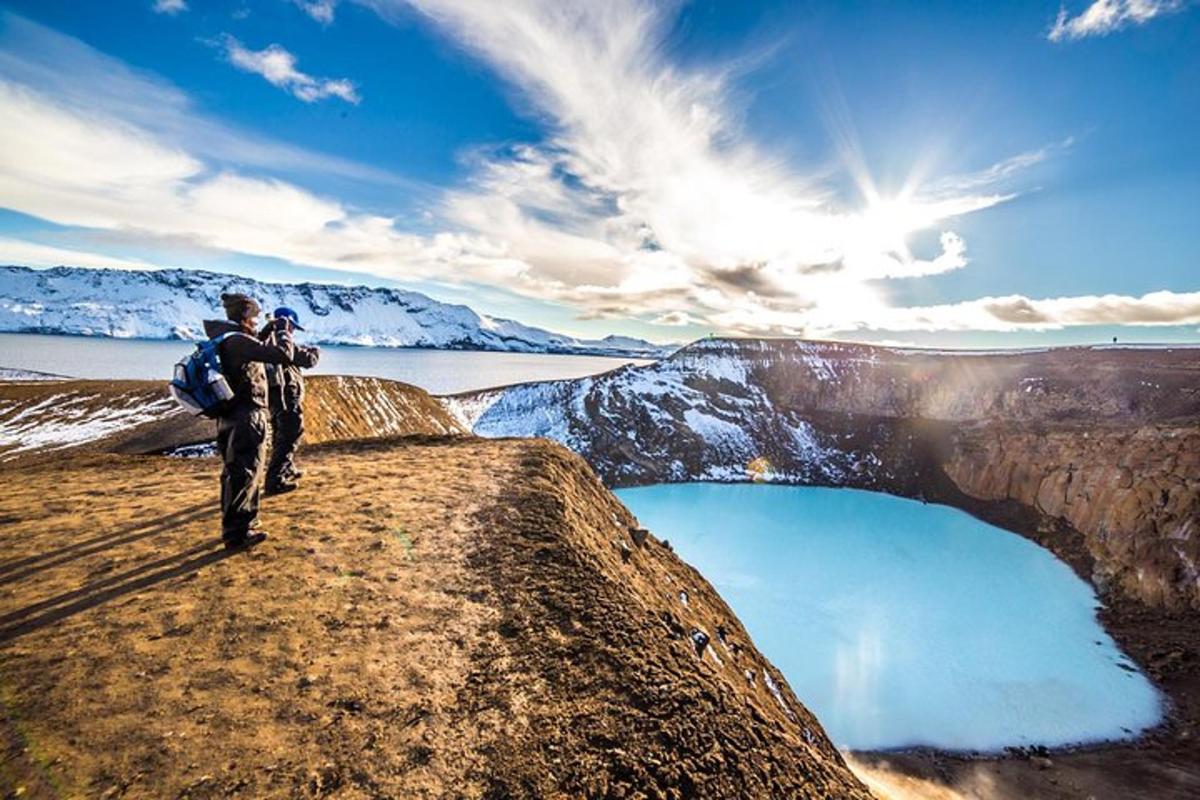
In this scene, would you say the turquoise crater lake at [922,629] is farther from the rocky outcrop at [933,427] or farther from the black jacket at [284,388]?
the black jacket at [284,388]

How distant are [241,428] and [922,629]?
1595 inches

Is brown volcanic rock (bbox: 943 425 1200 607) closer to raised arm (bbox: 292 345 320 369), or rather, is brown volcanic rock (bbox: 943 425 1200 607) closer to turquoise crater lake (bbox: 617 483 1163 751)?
turquoise crater lake (bbox: 617 483 1163 751)

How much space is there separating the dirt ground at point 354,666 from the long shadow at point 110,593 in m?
0.03

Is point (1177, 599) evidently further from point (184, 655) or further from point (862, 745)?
point (184, 655)

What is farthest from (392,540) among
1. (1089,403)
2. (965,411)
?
(965,411)

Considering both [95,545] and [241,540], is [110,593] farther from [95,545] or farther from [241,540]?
[95,545]

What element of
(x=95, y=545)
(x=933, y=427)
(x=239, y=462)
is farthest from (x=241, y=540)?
(x=933, y=427)

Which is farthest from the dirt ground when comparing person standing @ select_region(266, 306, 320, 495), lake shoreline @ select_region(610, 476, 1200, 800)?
lake shoreline @ select_region(610, 476, 1200, 800)

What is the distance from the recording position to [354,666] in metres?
5.31

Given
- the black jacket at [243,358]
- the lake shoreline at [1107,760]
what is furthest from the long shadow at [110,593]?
the lake shoreline at [1107,760]

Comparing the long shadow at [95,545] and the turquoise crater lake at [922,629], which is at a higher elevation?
the long shadow at [95,545]

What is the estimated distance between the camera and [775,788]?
197 inches

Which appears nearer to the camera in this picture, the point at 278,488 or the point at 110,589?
the point at 110,589

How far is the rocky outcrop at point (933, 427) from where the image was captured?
4166cm
